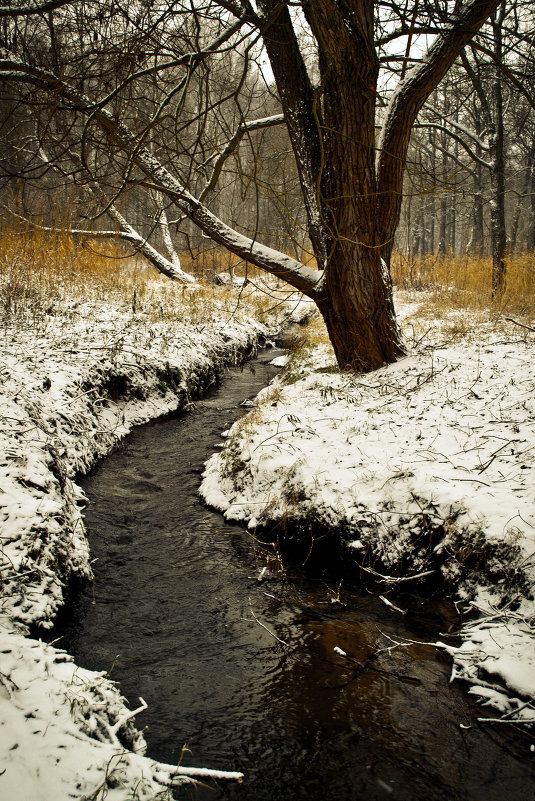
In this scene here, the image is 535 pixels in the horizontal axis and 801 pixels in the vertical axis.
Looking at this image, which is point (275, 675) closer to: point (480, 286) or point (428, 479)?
point (428, 479)

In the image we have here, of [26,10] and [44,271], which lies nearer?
[26,10]

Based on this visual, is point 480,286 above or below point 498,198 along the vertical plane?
below

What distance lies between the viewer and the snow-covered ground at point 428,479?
7.91ft

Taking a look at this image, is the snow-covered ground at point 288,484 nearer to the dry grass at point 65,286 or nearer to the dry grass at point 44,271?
the dry grass at point 65,286

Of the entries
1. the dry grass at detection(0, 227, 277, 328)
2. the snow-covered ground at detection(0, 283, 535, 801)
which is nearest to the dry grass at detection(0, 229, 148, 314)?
the dry grass at detection(0, 227, 277, 328)

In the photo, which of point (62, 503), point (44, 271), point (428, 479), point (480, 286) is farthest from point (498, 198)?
point (62, 503)

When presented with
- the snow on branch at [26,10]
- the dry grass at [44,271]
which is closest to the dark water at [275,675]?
the snow on branch at [26,10]

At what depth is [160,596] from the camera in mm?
2852

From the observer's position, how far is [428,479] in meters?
3.14

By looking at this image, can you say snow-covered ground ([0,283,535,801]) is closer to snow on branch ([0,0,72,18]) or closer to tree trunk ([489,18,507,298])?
tree trunk ([489,18,507,298])

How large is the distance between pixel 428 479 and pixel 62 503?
2508 millimetres

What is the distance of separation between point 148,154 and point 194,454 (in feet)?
9.88

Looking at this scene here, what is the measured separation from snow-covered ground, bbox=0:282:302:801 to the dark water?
226 mm

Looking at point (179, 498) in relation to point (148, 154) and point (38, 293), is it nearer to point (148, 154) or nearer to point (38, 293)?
point (148, 154)
